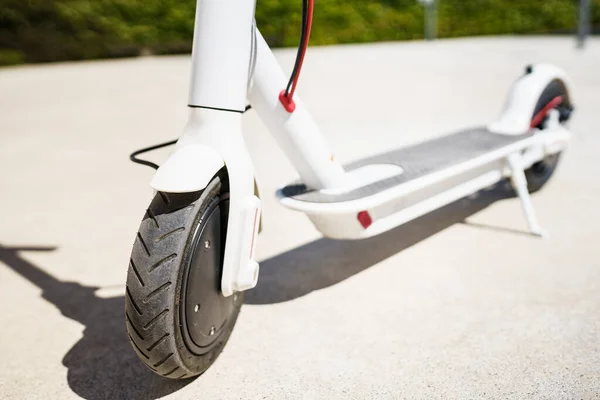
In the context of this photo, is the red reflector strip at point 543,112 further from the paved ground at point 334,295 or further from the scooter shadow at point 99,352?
the scooter shadow at point 99,352

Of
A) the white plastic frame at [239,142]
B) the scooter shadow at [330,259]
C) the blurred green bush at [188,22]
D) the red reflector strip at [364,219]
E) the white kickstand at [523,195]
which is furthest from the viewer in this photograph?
the blurred green bush at [188,22]

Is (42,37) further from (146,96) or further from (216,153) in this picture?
(216,153)

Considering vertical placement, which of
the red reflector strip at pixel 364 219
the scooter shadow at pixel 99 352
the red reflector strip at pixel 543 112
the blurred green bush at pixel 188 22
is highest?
the blurred green bush at pixel 188 22

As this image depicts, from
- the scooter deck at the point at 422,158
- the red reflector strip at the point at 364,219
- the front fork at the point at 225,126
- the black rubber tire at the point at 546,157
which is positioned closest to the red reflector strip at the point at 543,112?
the black rubber tire at the point at 546,157

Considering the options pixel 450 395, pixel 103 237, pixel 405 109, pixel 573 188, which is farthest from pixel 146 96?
pixel 450 395

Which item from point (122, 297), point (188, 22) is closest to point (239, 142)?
point (122, 297)

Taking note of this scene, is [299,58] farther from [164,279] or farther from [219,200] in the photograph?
[164,279]

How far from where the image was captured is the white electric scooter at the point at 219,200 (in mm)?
1651

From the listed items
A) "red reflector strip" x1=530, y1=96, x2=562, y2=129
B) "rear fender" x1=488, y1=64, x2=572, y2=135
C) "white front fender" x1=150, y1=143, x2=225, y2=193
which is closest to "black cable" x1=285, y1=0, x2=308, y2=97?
"white front fender" x1=150, y1=143, x2=225, y2=193

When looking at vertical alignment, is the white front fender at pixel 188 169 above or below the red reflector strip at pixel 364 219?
above

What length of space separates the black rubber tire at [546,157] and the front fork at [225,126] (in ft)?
6.69

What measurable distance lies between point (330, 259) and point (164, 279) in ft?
4.05

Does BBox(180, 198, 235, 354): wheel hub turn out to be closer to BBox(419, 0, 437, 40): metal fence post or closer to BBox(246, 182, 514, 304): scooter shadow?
BBox(246, 182, 514, 304): scooter shadow

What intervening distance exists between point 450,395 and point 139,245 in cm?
93
